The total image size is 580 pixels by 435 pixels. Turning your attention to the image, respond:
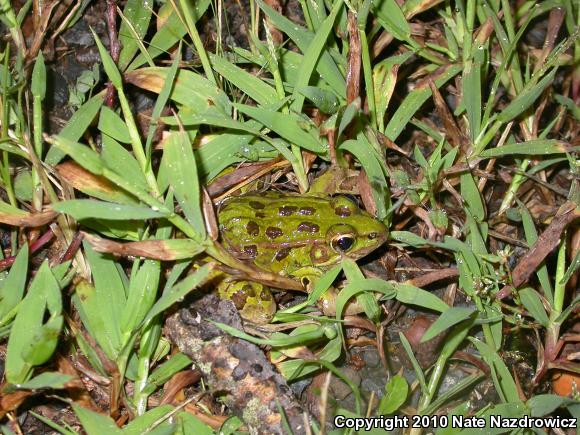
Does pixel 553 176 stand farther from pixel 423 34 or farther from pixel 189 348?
pixel 189 348

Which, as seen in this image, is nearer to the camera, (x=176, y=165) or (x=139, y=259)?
(x=176, y=165)

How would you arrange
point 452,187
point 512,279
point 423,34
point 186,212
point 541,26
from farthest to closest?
point 541,26, point 423,34, point 452,187, point 512,279, point 186,212

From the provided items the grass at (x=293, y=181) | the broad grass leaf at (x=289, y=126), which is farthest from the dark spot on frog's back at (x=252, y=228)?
the broad grass leaf at (x=289, y=126)

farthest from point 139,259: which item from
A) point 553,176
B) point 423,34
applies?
point 553,176

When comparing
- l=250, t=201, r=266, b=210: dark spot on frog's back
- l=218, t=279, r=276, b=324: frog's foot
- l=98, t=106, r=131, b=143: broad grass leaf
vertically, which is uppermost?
l=98, t=106, r=131, b=143: broad grass leaf

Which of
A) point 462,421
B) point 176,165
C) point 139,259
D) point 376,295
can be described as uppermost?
point 176,165

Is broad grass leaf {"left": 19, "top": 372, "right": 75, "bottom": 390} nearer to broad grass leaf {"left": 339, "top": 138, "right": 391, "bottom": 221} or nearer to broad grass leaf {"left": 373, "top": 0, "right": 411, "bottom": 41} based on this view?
broad grass leaf {"left": 339, "top": 138, "right": 391, "bottom": 221}

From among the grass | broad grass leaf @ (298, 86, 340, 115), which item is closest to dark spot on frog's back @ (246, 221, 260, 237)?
the grass
